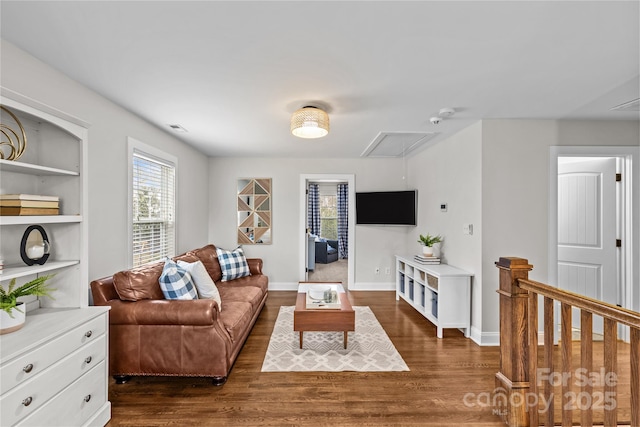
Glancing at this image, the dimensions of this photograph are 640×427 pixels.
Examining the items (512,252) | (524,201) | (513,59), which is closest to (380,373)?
(512,252)

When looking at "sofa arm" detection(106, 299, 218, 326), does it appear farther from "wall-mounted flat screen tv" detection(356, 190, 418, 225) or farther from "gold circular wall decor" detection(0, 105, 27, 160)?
"wall-mounted flat screen tv" detection(356, 190, 418, 225)

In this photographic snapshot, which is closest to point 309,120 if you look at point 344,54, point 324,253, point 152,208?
point 344,54

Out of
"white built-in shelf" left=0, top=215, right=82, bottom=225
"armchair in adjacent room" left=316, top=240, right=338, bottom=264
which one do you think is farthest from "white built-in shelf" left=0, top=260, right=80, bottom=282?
"armchair in adjacent room" left=316, top=240, right=338, bottom=264

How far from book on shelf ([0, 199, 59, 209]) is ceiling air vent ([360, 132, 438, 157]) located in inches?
127

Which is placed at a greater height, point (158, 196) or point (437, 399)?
point (158, 196)

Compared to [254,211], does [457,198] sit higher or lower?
higher

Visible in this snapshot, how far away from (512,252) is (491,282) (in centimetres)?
40

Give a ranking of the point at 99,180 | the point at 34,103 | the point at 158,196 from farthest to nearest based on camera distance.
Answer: the point at 158,196 → the point at 99,180 → the point at 34,103

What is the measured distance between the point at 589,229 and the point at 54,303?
510cm

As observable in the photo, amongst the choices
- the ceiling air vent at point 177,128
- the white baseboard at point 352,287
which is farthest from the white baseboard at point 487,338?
the ceiling air vent at point 177,128

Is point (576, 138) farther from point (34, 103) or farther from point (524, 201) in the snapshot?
point (34, 103)

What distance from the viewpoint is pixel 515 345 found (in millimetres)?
1947

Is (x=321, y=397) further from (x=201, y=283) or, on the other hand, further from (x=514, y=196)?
(x=514, y=196)

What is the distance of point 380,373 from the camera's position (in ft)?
8.50
